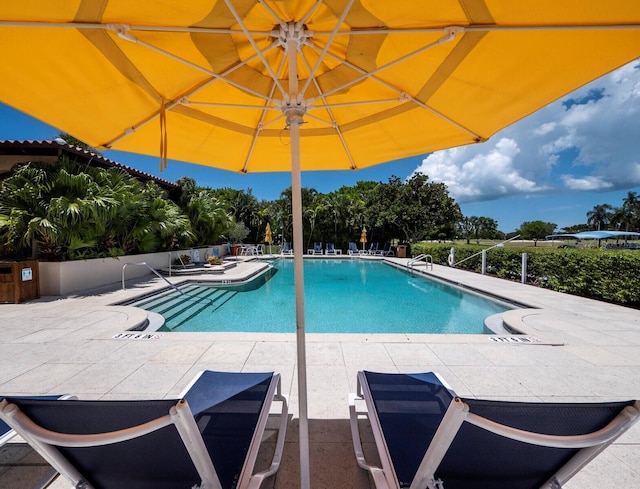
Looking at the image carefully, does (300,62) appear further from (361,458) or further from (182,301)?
(182,301)

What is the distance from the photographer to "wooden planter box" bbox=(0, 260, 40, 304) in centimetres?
655

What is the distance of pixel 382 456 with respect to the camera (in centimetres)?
163

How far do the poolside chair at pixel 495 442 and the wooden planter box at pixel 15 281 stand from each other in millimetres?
8473

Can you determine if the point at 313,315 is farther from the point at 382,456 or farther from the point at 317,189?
the point at 317,189

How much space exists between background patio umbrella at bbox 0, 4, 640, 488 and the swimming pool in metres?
4.48

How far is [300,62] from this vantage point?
7.68 ft

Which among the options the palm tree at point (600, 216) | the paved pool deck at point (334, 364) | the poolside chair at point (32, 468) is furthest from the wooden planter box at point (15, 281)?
the palm tree at point (600, 216)

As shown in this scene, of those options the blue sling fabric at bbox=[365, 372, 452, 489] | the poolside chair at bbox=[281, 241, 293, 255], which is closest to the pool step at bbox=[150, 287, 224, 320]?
the blue sling fabric at bbox=[365, 372, 452, 489]

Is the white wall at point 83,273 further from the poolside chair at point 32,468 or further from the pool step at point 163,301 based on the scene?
the poolside chair at point 32,468

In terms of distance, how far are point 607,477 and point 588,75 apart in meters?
2.55

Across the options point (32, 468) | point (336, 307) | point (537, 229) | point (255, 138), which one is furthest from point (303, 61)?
point (537, 229)

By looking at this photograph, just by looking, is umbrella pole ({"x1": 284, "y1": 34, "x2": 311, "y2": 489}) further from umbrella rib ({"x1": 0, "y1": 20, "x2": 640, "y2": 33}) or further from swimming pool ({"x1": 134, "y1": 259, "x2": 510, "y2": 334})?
swimming pool ({"x1": 134, "y1": 259, "x2": 510, "y2": 334})

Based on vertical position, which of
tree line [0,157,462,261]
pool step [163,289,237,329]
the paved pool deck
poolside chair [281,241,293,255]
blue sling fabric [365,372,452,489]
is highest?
tree line [0,157,462,261]

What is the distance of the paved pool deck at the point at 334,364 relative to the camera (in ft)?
6.79
